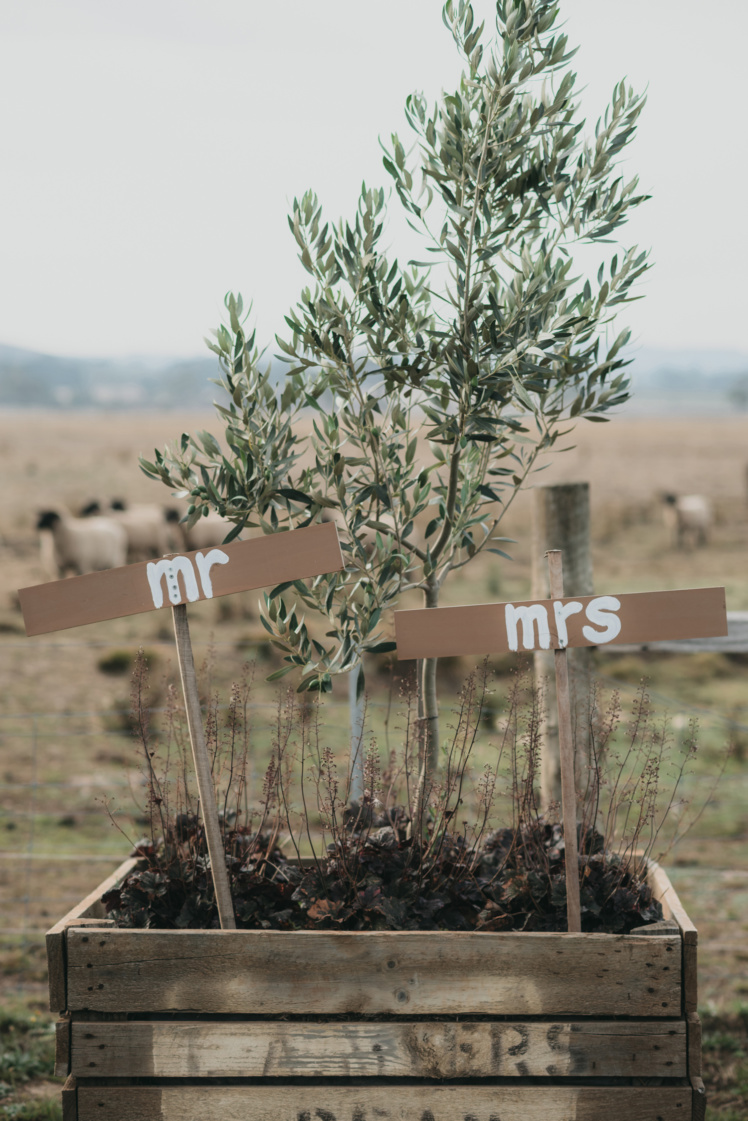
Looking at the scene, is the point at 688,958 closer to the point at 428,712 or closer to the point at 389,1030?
the point at 389,1030

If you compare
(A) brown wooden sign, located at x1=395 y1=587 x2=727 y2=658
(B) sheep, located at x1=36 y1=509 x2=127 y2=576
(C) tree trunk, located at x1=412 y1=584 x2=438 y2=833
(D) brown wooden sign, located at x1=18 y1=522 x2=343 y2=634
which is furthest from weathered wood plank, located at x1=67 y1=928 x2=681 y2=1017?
(B) sheep, located at x1=36 y1=509 x2=127 y2=576

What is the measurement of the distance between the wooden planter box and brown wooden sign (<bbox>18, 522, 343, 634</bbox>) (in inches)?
30.2

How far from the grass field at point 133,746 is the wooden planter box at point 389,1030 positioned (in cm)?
55

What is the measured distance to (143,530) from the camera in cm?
1792

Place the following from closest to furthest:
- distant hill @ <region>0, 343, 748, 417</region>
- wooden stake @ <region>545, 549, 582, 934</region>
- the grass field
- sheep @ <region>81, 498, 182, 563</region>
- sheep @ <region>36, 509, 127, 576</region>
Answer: wooden stake @ <region>545, 549, 582, 934</region> → the grass field → sheep @ <region>36, 509, 127, 576</region> → sheep @ <region>81, 498, 182, 563</region> → distant hill @ <region>0, 343, 748, 417</region>

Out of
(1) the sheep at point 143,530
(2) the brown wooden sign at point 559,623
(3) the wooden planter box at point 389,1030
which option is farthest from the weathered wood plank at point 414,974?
(1) the sheep at point 143,530

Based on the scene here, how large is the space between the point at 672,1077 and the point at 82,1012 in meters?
1.34

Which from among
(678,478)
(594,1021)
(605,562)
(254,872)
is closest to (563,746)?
(594,1021)

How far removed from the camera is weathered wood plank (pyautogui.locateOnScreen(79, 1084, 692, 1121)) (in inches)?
77.0

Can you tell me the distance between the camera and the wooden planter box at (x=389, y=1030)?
1.97 m

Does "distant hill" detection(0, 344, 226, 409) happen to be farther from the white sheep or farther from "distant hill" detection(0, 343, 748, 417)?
the white sheep

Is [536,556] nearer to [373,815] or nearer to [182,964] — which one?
[373,815]

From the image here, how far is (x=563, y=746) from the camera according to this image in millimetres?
2035

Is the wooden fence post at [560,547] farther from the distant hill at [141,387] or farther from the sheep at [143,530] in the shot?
the distant hill at [141,387]
